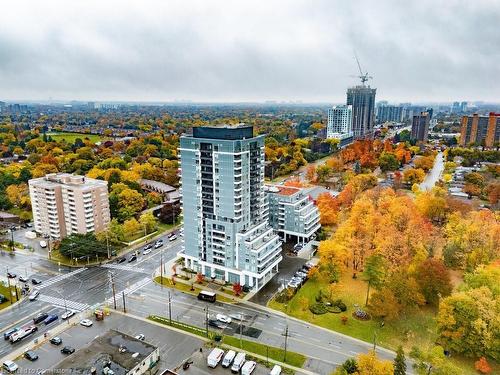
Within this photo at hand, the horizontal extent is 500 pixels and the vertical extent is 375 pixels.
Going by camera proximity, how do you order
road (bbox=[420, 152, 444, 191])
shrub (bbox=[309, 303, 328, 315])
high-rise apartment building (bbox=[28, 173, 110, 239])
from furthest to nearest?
road (bbox=[420, 152, 444, 191])
high-rise apartment building (bbox=[28, 173, 110, 239])
shrub (bbox=[309, 303, 328, 315])

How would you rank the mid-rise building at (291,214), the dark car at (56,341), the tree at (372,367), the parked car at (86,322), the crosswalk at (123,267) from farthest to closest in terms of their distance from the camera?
1. the mid-rise building at (291,214)
2. the crosswalk at (123,267)
3. the parked car at (86,322)
4. the dark car at (56,341)
5. the tree at (372,367)

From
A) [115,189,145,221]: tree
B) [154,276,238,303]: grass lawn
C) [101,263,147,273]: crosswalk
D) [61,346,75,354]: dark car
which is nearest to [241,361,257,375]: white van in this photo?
[154,276,238,303]: grass lawn

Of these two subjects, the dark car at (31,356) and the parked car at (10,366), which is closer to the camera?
the parked car at (10,366)

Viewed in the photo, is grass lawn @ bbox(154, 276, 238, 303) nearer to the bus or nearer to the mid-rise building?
the bus

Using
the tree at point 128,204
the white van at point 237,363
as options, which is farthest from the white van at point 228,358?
the tree at point 128,204

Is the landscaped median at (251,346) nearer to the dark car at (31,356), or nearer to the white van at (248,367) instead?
the white van at (248,367)

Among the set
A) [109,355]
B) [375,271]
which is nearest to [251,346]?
[109,355]

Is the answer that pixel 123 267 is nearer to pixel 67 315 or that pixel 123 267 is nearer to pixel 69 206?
pixel 67 315
